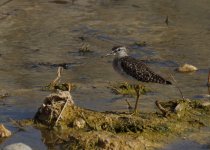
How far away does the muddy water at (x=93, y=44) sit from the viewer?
9.48m

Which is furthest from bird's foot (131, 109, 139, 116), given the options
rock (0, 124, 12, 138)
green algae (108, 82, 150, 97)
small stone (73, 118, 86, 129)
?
rock (0, 124, 12, 138)

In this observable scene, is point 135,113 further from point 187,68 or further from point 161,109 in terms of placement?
point 187,68

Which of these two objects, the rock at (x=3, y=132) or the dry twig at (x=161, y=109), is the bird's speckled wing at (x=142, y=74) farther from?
the rock at (x=3, y=132)

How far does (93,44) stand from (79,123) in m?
5.38

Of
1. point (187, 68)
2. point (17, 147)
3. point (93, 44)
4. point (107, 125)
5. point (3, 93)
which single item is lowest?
point (93, 44)

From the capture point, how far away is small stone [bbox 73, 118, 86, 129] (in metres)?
7.74

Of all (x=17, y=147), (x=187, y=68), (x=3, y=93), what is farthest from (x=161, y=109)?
(x=187, y=68)

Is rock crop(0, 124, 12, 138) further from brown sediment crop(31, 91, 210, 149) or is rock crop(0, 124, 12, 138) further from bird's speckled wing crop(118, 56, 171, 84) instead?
bird's speckled wing crop(118, 56, 171, 84)

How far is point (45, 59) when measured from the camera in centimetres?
1159

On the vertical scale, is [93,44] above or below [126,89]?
below

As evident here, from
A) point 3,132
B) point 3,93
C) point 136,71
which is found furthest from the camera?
point 3,93

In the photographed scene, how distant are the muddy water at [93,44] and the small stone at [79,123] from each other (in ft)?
1.71

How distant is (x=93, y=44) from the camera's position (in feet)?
42.7

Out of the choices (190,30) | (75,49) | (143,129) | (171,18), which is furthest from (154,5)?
(143,129)
